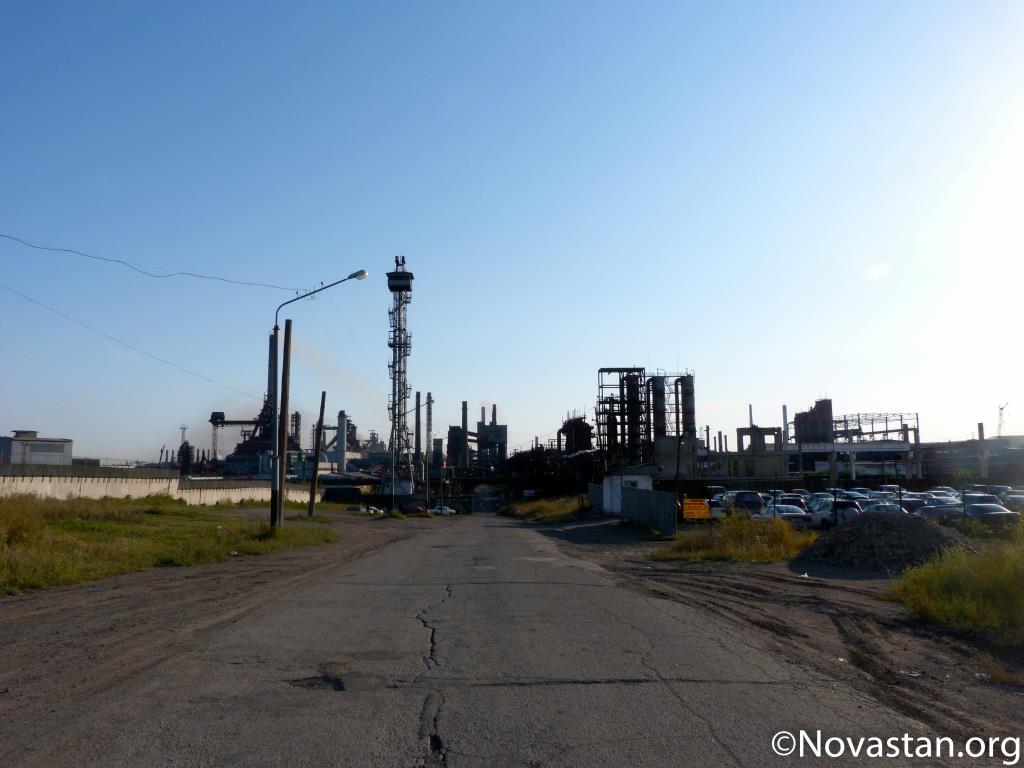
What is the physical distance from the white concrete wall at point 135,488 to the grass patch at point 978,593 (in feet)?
104

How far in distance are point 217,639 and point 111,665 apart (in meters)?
1.73

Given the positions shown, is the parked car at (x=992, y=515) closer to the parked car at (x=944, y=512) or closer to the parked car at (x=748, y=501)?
the parked car at (x=944, y=512)

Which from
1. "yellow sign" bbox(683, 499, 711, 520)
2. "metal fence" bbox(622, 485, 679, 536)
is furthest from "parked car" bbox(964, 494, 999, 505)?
"metal fence" bbox(622, 485, 679, 536)

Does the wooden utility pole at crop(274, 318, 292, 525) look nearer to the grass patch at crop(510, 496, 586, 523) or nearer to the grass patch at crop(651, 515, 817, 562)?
the grass patch at crop(651, 515, 817, 562)

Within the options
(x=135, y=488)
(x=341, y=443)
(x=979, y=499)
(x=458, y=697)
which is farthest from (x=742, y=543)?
(x=341, y=443)

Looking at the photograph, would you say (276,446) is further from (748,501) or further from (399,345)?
(399,345)

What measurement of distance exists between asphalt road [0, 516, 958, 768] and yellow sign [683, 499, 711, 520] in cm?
3311

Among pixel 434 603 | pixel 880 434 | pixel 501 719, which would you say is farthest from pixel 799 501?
pixel 880 434

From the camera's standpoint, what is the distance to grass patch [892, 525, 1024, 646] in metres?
11.8

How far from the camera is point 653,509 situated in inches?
1602

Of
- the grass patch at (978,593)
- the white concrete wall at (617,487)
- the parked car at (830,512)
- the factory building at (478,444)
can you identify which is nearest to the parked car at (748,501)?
the parked car at (830,512)

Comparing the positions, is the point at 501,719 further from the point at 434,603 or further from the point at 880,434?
the point at 880,434

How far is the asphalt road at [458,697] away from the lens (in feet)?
20.2

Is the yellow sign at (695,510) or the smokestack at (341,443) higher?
the smokestack at (341,443)
